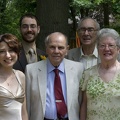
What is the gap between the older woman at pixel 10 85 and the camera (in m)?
3.59

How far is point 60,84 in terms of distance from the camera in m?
3.97

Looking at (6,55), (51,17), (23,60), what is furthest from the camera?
(51,17)

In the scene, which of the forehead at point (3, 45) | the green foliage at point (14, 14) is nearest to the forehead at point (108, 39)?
the forehead at point (3, 45)

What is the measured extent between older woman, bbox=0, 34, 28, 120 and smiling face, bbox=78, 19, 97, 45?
134 centimetres

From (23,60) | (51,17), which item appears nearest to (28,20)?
(23,60)

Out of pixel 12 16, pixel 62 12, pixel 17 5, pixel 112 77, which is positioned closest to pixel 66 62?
pixel 112 77

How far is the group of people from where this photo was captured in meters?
3.68

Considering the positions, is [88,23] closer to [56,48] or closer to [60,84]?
[56,48]

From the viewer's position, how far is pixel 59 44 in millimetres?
3936

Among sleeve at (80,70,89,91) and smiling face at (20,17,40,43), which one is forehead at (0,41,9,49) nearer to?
sleeve at (80,70,89,91)

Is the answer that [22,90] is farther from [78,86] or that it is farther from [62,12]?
[62,12]

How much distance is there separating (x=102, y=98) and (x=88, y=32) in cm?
136

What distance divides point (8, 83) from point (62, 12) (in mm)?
3548

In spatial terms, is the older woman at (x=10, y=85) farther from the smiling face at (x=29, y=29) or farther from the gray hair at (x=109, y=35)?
the smiling face at (x=29, y=29)
